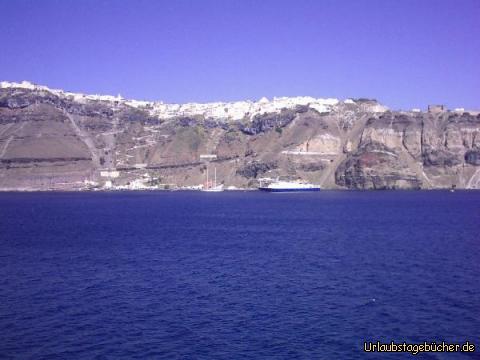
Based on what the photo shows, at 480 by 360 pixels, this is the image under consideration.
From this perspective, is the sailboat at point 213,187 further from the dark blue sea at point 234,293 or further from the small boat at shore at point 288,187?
the dark blue sea at point 234,293

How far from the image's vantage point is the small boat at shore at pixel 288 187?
575 feet

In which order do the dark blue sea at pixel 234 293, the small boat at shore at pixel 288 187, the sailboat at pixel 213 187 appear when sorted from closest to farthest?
the dark blue sea at pixel 234 293
the small boat at shore at pixel 288 187
the sailboat at pixel 213 187

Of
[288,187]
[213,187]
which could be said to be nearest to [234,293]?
[288,187]

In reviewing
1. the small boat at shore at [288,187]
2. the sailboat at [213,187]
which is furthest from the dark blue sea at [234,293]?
the sailboat at [213,187]

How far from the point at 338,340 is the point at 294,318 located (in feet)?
11.3

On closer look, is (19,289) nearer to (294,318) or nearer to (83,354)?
(83,354)

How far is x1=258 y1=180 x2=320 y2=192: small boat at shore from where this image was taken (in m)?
175

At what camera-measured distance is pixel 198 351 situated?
24.0 m

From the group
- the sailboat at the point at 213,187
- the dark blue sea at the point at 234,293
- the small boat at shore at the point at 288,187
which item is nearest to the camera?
the dark blue sea at the point at 234,293

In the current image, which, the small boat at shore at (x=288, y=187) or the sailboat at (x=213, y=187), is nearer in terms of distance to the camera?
the small boat at shore at (x=288, y=187)

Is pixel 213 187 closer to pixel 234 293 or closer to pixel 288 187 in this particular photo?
pixel 288 187

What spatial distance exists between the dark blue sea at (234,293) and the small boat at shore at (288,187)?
110968 millimetres

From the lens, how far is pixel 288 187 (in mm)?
176125

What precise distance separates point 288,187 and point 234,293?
5656 inches
